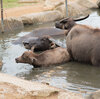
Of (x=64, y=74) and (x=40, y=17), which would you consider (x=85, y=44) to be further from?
(x=40, y=17)

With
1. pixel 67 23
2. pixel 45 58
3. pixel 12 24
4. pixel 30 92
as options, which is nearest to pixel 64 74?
pixel 45 58

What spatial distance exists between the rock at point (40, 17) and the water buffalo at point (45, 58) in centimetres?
700

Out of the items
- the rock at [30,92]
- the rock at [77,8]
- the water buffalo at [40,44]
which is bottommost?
the rock at [77,8]

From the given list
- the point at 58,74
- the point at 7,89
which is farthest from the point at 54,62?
the point at 7,89

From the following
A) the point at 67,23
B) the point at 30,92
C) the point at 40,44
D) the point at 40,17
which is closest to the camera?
the point at 30,92

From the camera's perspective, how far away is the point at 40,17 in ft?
53.4

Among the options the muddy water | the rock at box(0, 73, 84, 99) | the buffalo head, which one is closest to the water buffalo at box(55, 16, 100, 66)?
the muddy water

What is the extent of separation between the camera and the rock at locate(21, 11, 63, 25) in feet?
51.6

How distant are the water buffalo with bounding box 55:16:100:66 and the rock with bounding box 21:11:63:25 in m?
7.23

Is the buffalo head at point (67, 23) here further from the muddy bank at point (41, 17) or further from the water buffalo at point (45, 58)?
the muddy bank at point (41, 17)

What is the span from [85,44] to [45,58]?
1191 millimetres

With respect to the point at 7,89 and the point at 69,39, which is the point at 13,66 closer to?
the point at 69,39

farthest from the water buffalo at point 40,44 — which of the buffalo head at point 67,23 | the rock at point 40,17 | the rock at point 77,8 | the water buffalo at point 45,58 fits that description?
the rock at point 77,8

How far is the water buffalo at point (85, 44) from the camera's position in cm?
785
